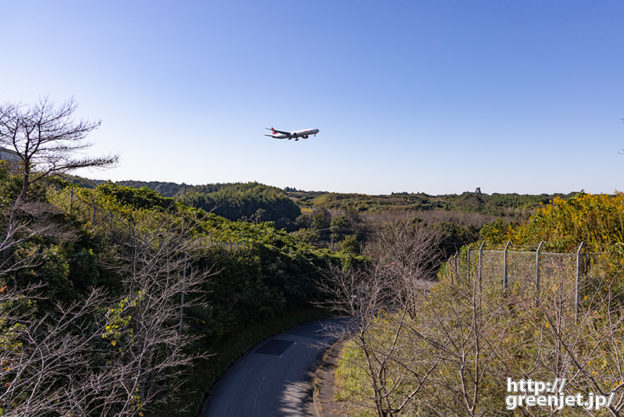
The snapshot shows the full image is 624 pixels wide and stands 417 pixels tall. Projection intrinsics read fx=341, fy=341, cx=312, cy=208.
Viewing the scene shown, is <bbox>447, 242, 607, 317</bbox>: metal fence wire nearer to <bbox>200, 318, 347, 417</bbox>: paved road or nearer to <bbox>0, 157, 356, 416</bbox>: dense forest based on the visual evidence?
<bbox>200, 318, 347, 417</bbox>: paved road

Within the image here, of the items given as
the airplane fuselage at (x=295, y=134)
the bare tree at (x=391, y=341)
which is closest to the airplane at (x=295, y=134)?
the airplane fuselage at (x=295, y=134)

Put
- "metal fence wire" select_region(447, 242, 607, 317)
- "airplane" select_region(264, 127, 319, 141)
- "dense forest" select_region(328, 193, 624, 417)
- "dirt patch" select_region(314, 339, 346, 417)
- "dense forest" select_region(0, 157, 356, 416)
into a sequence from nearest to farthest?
1. "dense forest" select_region(328, 193, 624, 417)
2. "dense forest" select_region(0, 157, 356, 416)
3. "metal fence wire" select_region(447, 242, 607, 317)
4. "dirt patch" select_region(314, 339, 346, 417)
5. "airplane" select_region(264, 127, 319, 141)

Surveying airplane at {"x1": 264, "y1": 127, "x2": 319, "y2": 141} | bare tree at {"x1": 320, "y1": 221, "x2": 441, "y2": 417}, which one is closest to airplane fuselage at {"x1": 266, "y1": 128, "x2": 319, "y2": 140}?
airplane at {"x1": 264, "y1": 127, "x2": 319, "y2": 141}

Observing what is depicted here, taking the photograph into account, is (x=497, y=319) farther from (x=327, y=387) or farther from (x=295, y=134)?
(x=295, y=134)

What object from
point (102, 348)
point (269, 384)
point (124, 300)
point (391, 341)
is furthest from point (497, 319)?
point (102, 348)

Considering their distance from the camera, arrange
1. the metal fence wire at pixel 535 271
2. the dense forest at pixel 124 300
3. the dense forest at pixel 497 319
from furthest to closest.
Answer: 1. the metal fence wire at pixel 535 271
2. the dense forest at pixel 124 300
3. the dense forest at pixel 497 319

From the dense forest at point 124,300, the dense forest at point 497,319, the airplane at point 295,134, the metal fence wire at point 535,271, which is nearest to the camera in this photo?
the dense forest at point 497,319

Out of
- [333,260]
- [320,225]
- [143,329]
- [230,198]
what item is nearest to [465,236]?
[333,260]

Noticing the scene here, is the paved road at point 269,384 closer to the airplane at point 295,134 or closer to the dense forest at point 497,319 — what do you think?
the dense forest at point 497,319

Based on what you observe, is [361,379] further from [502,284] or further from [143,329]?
[143,329]
